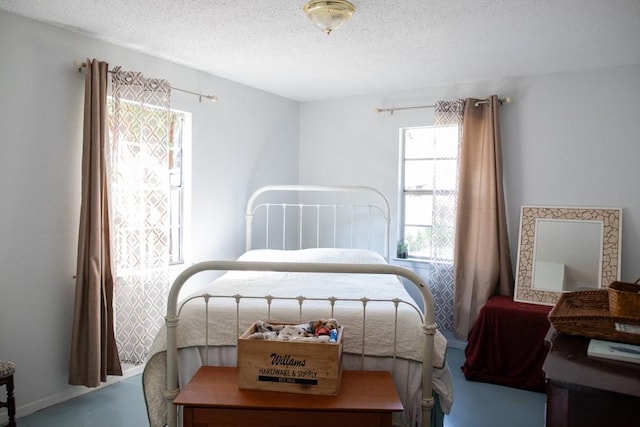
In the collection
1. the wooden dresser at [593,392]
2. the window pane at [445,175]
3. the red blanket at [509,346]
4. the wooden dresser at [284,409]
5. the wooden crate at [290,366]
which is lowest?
the red blanket at [509,346]

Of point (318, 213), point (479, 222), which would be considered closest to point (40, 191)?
point (318, 213)

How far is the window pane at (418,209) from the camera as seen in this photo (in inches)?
169


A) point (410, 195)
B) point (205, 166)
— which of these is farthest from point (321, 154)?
point (205, 166)

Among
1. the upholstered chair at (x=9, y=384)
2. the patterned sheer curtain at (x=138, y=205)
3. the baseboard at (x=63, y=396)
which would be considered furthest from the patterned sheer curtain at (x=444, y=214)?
the upholstered chair at (x=9, y=384)

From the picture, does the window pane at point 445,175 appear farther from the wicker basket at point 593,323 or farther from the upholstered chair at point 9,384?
the upholstered chair at point 9,384

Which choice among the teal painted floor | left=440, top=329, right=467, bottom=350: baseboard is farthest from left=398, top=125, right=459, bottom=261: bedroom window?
the teal painted floor

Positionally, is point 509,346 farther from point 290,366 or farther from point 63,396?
point 63,396

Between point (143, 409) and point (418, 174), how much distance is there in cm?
303

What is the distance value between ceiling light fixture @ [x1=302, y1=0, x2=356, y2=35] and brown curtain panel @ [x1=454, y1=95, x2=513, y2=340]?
1844mm

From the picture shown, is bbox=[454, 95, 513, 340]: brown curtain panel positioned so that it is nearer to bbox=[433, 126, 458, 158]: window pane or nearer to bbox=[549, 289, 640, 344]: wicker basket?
bbox=[433, 126, 458, 158]: window pane

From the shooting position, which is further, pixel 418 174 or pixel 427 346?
pixel 418 174

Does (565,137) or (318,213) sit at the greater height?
(565,137)

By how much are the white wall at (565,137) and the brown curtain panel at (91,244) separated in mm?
2574

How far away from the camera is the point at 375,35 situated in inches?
110
